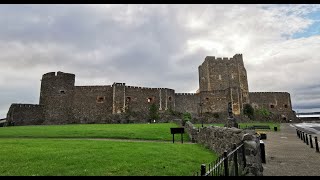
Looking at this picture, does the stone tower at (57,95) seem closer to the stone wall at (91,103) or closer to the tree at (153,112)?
the stone wall at (91,103)

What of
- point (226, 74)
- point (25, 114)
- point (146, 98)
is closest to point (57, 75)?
point (25, 114)

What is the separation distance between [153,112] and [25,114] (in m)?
19.0

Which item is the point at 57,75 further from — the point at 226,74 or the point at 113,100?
the point at 226,74

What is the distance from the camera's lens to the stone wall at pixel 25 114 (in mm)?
37938

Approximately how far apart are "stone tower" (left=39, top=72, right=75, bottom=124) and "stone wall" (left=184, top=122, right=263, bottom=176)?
26816mm

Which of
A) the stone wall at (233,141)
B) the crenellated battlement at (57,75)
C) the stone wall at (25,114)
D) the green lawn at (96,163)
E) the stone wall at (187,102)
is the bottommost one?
the green lawn at (96,163)

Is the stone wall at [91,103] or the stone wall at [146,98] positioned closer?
the stone wall at [91,103]

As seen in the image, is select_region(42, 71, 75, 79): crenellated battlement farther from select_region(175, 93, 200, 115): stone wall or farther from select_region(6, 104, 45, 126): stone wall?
select_region(175, 93, 200, 115): stone wall

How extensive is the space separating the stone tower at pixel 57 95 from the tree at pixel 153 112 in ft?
40.4

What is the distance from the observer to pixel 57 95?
42094mm

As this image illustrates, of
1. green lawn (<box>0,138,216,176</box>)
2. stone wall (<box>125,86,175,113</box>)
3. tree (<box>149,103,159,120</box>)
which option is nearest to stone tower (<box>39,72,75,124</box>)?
stone wall (<box>125,86,175,113</box>)

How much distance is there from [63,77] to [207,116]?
81.9 feet

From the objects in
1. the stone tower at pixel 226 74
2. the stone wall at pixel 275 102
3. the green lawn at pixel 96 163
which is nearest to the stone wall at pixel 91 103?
the stone tower at pixel 226 74
